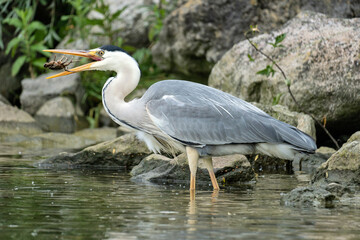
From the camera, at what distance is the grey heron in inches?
264

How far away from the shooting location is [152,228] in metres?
4.45

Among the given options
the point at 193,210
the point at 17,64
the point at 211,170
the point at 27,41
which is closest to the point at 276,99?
the point at 211,170

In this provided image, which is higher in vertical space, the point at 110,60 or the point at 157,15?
the point at 157,15

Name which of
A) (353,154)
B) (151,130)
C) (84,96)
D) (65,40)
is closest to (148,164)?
(151,130)

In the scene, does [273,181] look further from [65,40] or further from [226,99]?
[65,40]

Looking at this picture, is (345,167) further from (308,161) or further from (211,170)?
(308,161)

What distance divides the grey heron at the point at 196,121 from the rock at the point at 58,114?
660 cm

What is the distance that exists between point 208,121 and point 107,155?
6.70 feet

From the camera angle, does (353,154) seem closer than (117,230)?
No

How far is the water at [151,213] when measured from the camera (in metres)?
4.30

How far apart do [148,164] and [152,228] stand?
3.29 metres

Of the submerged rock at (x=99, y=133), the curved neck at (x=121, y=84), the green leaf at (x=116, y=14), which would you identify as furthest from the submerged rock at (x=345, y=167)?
the green leaf at (x=116, y=14)

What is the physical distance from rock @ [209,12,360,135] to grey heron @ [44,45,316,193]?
104 inches

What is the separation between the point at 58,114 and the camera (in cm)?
1401
